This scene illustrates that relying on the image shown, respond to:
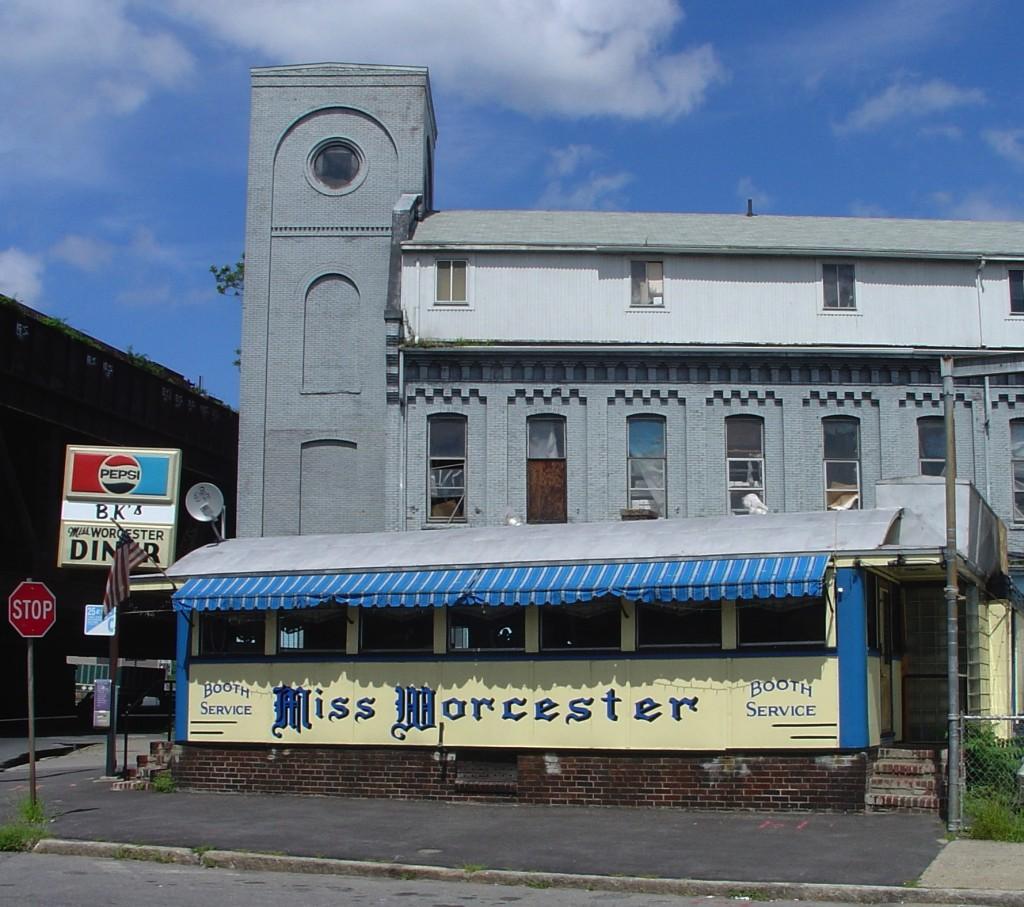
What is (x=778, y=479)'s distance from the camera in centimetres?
2981

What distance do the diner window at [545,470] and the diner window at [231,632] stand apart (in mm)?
11470

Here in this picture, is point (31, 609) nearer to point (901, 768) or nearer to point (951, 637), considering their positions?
point (901, 768)

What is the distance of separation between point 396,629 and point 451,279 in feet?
48.4

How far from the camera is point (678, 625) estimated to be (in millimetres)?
16734

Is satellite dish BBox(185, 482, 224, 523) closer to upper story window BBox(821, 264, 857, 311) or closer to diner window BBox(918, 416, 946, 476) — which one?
upper story window BBox(821, 264, 857, 311)

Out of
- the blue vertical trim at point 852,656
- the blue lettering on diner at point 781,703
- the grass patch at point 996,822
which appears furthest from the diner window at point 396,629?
the grass patch at point 996,822

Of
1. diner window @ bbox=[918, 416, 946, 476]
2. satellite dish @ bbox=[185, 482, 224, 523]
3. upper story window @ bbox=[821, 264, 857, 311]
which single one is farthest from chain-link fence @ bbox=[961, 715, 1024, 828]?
upper story window @ bbox=[821, 264, 857, 311]

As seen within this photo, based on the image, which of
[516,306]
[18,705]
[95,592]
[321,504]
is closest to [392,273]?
[516,306]

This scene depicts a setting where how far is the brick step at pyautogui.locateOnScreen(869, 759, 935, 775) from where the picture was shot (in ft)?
52.2

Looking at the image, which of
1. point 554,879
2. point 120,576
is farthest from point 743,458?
point 554,879

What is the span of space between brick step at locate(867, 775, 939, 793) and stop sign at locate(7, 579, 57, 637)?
10.1 metres

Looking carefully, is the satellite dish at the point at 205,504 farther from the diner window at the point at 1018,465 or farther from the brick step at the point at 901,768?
the diner window at the point at 1018,465

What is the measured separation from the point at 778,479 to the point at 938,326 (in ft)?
17.6

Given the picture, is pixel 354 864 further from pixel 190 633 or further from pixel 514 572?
pixel 190 633
